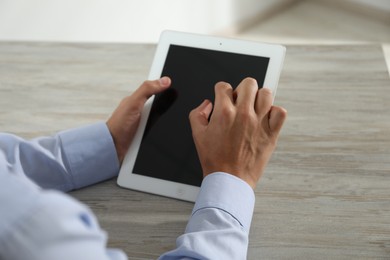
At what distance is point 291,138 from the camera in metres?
0.91

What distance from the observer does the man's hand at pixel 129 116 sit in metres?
0.89

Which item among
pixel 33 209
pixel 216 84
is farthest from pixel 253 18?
pixel 33 209

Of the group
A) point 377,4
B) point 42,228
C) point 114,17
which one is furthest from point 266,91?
point 377,4

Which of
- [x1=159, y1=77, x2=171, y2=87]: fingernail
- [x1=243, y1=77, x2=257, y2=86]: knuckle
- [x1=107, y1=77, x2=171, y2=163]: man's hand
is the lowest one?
[x1=107, y1=77, x2=171, y2=163]: man's hand

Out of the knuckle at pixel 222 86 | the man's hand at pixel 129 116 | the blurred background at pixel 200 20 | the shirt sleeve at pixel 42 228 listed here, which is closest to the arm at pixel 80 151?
the man's hand at pixel 129 116

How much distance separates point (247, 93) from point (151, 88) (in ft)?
0.58

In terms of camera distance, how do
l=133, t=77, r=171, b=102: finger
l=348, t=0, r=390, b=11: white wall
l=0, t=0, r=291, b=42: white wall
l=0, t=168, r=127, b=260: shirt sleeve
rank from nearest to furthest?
l=0, t=168, r=127, b=260: shirt sleeve
l=133, t=77, r=171, b=102: finger
l=0, t=0, r=291, b=42: white wall
l=348, t=0, r=390, b=11: white wall

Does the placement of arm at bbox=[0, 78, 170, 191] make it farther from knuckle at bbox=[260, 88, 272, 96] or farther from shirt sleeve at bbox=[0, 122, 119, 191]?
knuckle at bbox=[260, 88, 272, 96]

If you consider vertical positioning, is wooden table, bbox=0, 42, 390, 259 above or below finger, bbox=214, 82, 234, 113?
below

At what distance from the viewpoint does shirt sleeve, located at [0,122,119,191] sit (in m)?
0.86

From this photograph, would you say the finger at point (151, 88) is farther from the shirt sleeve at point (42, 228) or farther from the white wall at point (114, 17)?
the white wall at point (114, 17)

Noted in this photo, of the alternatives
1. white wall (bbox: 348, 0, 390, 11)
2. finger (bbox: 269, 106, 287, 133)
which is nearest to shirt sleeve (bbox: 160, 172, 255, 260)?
finger (bbox: 269, 106, 287, 133)

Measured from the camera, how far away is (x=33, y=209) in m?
0.43

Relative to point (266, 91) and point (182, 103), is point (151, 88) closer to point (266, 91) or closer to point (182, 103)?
point (182, 103)
